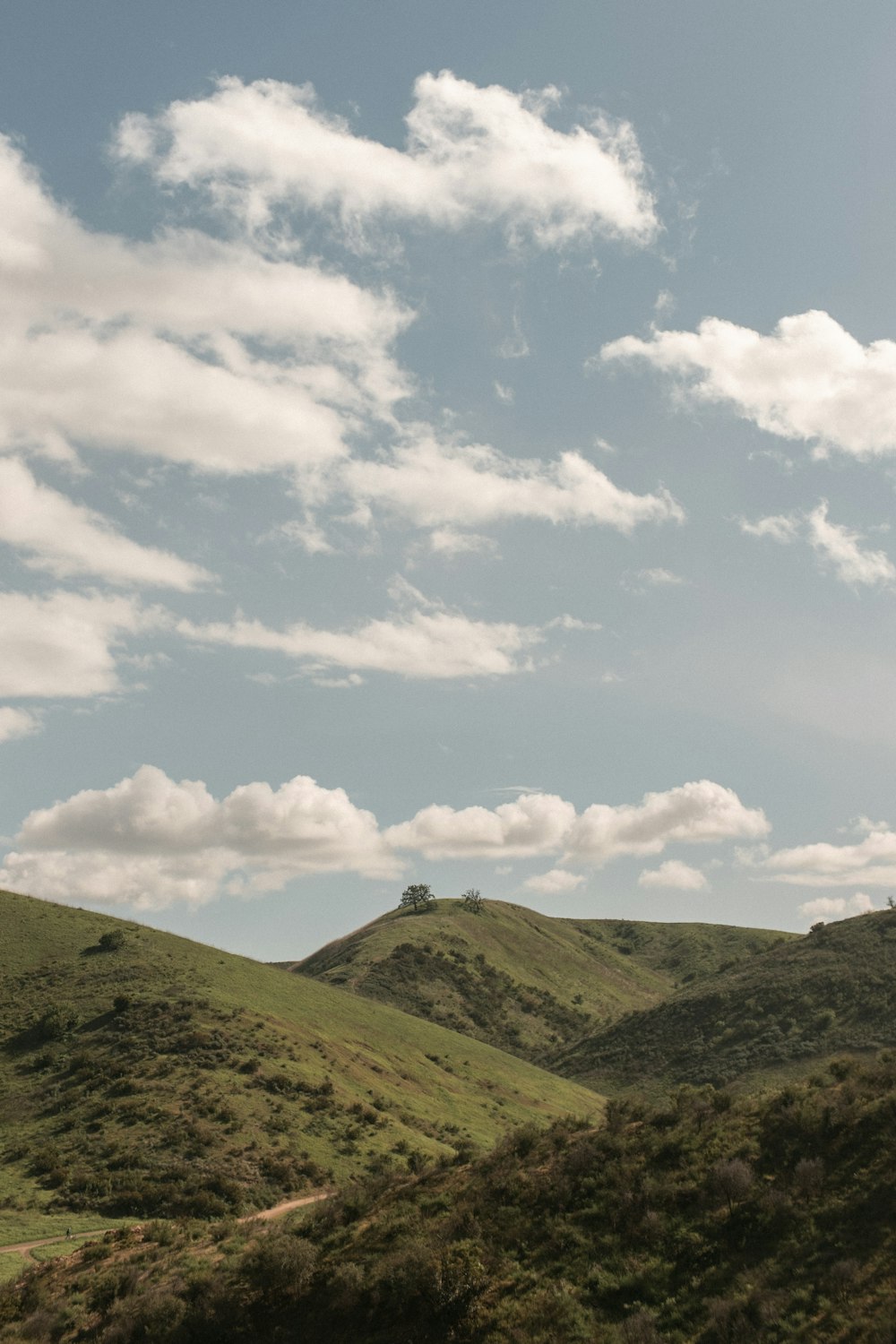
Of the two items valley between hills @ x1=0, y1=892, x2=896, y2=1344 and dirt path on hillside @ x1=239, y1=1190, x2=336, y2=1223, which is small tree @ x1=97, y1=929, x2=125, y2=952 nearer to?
valley between hills @ x1=0, y1=892, x2=896, y2=1344

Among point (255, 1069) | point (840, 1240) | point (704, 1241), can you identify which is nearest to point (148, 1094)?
point (255, 1069)

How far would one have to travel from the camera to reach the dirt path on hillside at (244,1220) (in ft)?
130

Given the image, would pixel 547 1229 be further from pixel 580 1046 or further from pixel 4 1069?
pixel 580 1046

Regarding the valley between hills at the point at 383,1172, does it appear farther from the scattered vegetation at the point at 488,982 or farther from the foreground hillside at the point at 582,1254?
the scattered vegetation at the point at 488,982

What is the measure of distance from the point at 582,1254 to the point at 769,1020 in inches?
3471

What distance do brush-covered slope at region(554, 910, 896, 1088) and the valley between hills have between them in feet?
3.02

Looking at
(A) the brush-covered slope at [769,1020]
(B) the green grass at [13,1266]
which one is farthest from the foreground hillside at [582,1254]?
(A) the brush-covered slope at [769,1020]

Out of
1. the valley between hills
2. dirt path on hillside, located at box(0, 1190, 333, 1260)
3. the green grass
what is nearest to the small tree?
the valley between hills

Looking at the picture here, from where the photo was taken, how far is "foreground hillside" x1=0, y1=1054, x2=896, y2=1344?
26.0 m

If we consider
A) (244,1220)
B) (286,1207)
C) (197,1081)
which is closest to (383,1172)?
(286,1207)

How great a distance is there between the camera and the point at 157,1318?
31.3m

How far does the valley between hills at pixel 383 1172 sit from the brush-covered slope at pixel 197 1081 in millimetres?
263

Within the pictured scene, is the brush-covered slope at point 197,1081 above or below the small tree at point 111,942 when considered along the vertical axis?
below

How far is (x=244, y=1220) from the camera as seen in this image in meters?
42.6
